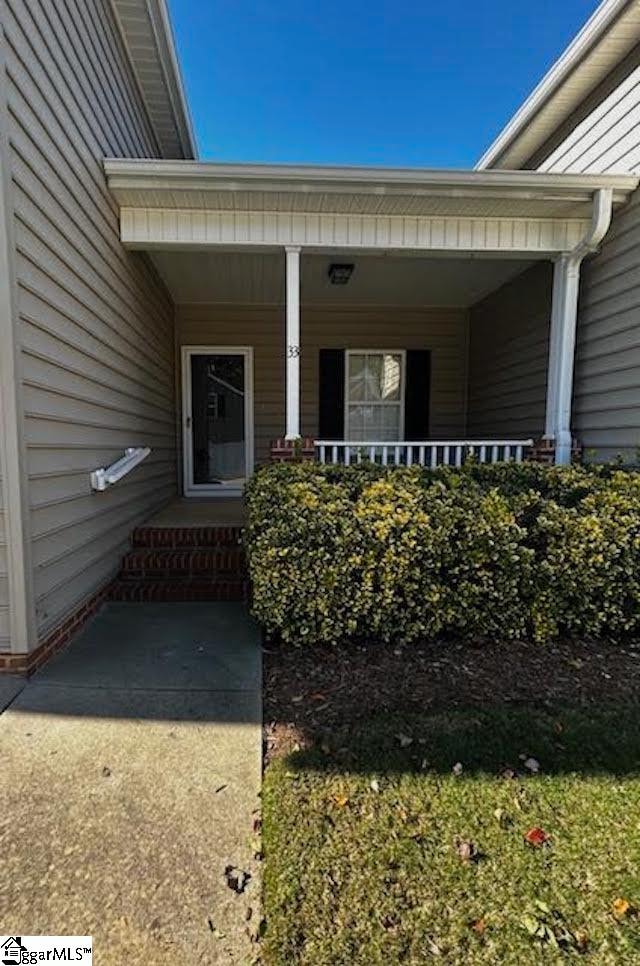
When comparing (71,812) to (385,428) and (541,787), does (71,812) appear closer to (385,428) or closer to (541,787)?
(541,787)

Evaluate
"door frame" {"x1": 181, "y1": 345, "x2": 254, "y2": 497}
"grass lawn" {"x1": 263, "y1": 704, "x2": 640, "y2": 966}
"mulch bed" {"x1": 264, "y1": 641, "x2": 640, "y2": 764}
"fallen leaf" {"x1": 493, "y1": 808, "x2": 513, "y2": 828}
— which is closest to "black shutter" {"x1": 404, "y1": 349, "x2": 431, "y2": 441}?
"door frame" {"x1": 181, "y1": 345, "x2": 254, "y2": 497}

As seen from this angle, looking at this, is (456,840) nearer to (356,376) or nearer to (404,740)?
(404,740)

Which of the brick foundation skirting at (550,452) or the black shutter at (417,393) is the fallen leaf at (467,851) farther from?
the black shutter at (417,393)

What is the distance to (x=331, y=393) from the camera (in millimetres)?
7773

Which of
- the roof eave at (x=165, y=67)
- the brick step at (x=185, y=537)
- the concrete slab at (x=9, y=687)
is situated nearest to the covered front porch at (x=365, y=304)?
the brick step at (x=185, y=537)

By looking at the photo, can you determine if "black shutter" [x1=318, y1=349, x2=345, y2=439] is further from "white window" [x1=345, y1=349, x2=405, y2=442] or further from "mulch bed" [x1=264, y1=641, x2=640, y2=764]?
"mulch bed" [x1=264, y1=641, x2=640, y2=764]

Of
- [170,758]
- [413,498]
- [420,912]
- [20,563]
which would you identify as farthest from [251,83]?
[420,912]

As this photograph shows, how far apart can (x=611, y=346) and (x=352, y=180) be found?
9.02 feet

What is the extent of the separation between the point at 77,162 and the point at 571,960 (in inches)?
186

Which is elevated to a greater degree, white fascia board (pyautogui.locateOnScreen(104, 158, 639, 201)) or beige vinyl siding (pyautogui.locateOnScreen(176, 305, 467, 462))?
white fascia board (pyautogui.locateOnScreen(104, 158, 639, 201))

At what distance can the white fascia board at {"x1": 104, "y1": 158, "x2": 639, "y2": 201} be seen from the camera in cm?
419

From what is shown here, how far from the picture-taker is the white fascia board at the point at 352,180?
419cm

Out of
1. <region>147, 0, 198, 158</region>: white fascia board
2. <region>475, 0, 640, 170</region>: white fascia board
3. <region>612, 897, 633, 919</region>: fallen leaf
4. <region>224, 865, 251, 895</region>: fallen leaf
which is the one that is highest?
<region>147, 0, 198, 158</region>: white fascia board

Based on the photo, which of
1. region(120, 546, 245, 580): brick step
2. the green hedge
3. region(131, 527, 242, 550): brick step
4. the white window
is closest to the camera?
the green hedge
